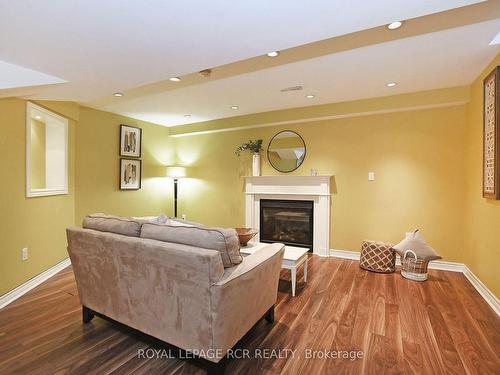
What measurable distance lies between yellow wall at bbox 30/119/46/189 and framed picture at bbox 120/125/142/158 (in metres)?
1.09

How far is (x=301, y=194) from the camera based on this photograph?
430 cm

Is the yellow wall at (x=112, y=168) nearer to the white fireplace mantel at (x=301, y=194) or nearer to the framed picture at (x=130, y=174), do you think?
the framed picture at (x=130, y=174)

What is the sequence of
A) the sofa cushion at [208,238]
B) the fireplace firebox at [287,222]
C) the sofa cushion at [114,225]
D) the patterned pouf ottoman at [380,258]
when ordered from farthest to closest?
1. the fireplace firebox at [287,222]
2. the patterned pouf ottoman at [380,258]
3. the sofa cushion at [114,225]
4. the sofa cushion at [208,238]

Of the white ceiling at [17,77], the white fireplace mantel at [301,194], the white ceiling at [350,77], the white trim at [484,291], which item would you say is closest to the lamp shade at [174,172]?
the white ceiling at [350,77]

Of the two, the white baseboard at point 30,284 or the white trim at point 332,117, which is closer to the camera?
the white baseboard at point 30,284

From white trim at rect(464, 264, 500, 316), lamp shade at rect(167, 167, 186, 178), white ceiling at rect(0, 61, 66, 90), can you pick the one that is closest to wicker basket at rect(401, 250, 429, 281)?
white trim at rect(464, 264, 500, 316)

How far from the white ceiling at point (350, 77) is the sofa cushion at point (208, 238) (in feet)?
6.24

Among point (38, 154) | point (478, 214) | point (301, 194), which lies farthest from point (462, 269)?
point (38, 154)

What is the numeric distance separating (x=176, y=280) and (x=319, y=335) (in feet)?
4.03

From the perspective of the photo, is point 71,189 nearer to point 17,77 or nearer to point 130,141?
point 130,141

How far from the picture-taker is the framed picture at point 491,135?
93.0 inches

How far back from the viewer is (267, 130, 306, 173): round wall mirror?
4.39 metres

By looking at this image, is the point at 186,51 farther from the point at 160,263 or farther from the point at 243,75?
the point at 160,263

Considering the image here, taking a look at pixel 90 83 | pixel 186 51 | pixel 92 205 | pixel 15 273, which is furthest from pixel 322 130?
pixel 15 273
